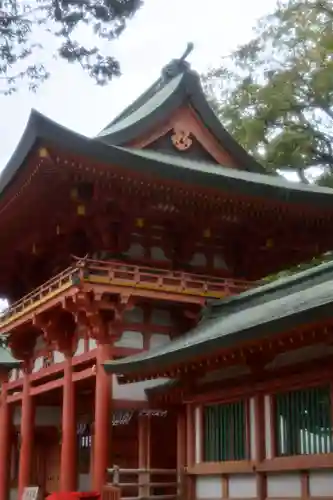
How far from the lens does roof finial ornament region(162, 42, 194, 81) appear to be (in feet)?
68.3

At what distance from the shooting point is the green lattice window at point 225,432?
13.7 meters

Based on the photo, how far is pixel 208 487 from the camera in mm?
14328

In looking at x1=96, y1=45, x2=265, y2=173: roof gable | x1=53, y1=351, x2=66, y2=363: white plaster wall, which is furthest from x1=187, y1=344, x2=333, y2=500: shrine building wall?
x1=96, y1=45, x2=265, y2=173: roof gable

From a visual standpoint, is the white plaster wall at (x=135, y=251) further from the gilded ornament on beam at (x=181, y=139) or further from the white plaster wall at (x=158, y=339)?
the gilded ornament on beam at (x=181, y=139)

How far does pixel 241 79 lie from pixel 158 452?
1822 cm

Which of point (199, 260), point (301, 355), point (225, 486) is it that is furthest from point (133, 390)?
point (301, 355)

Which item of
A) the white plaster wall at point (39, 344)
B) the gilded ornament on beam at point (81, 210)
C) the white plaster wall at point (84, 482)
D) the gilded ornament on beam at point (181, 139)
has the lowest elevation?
the white plaster wall at point (84, 482)

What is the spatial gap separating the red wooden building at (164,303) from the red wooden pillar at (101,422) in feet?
0.10

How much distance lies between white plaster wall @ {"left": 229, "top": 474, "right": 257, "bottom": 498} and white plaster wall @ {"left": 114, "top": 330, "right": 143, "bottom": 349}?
13.3ft

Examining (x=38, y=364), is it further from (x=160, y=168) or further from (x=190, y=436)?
(x=160, y=168)

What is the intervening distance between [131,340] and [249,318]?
400 cm

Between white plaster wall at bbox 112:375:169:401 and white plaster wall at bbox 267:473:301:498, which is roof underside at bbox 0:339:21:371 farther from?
white plaster wall at bbox 267:473:301:498

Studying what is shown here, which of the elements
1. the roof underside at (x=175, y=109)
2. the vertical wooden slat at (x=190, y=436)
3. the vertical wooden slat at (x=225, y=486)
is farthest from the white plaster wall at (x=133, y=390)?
the roof underside at (x=175, y=109)

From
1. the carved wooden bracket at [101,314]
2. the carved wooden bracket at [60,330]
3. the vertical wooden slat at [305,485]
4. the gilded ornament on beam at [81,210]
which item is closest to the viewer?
the vertical wooden slat at [305,485]
